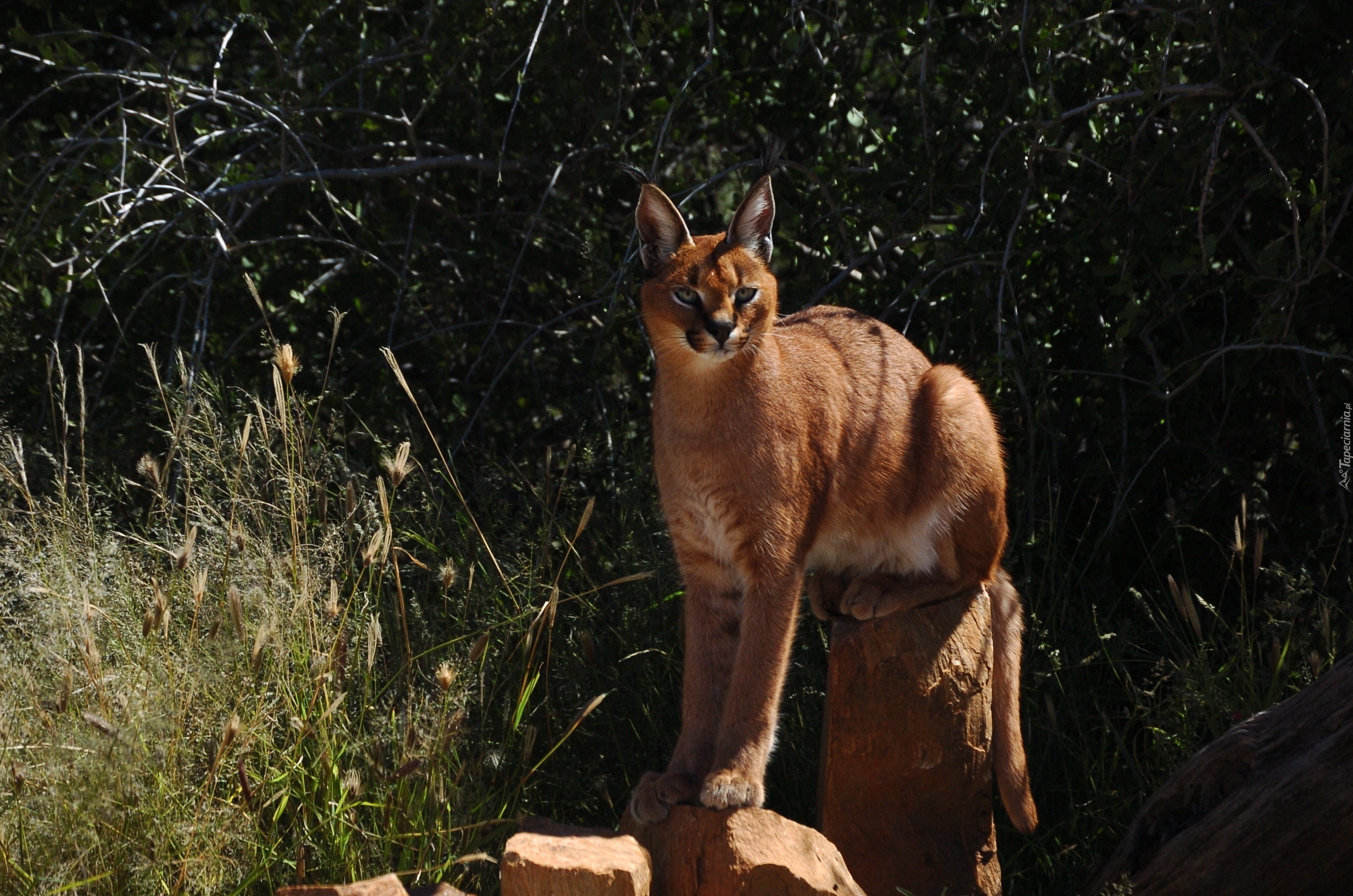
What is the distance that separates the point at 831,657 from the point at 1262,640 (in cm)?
161

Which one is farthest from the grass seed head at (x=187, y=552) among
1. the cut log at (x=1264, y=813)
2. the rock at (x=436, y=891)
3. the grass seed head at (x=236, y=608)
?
the cut log at (x=1264, y=813)

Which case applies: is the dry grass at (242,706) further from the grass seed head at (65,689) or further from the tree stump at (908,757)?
the tree stump at (908,757)

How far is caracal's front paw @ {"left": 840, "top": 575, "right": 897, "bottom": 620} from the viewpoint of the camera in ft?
11.3

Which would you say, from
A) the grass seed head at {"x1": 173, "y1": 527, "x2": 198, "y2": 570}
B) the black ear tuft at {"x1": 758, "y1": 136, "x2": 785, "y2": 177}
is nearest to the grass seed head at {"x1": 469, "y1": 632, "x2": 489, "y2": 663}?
the grass seed head at {"x1": 173, "y1": 527, "x2": 198, "y2": 570}

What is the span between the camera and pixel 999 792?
11.2 feet

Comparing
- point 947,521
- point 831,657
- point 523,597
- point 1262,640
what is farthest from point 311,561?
point 1262,640

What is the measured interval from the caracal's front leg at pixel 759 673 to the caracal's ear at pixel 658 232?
0.93 m

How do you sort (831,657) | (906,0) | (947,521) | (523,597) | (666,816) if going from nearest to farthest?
(666,816) < (831,657) < (947,521) < (523,597) < (906,0)

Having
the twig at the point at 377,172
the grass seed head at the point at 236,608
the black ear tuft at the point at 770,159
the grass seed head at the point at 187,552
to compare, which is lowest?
the grass seed head at the point at 236,608

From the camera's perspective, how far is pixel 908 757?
3307mm

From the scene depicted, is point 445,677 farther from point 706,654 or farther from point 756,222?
point 756,222

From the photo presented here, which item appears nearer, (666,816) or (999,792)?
(666,816)

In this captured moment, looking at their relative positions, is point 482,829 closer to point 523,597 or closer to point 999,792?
point 523,597

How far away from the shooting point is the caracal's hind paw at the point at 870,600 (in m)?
3.45
